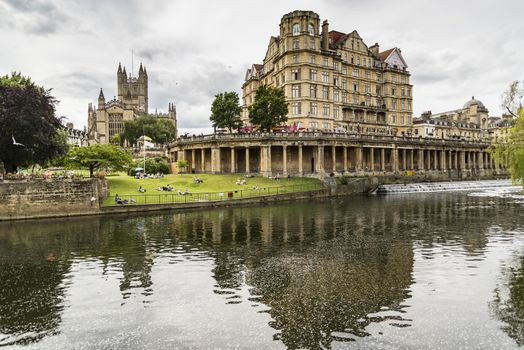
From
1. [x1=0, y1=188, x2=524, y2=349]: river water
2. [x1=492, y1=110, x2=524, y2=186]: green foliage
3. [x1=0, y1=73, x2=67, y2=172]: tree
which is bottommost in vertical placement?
[x1=0, y1=188, x2=524, y2=349]: river water

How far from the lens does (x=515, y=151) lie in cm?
3184

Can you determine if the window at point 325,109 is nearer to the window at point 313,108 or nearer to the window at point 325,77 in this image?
the window at point 313,108

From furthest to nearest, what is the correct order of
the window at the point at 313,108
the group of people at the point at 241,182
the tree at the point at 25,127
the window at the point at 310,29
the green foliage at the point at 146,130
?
the green foliage at the point at 146,130 → the window at the point at 313,108 → the window at the point at 310,29 → the group of people at the point at 241,182 → the tree at the point at 25,127

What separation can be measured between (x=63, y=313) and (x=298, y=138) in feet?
197

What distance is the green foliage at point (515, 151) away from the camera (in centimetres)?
3105

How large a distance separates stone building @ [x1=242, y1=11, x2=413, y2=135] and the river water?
56.8 meters

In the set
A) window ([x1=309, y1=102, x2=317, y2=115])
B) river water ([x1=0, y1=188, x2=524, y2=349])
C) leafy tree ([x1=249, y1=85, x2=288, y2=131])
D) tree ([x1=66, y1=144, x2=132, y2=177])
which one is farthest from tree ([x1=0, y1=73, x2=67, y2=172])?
window ([x1=309, y1=102, x2=317, y2=115])

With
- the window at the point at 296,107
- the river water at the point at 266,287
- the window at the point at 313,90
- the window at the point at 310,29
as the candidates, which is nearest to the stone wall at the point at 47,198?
the river water at the point at 266,287

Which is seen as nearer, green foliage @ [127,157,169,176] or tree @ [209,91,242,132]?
green foliage @ [127,157,169,176]

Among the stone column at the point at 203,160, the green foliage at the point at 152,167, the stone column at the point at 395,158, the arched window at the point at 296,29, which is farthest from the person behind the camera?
the arched window at the point at 296,29

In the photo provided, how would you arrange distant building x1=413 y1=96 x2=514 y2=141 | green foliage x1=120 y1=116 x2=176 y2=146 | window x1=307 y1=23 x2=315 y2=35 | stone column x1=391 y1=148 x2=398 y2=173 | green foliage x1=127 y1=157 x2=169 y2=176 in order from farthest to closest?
1. green foliage x1=120 y1=116 x2=176 y2=146
2. distant building x1=413 y1=96 x2=514 y2=141
3. window x1=307 y1=23 x2=315 y2=35
4. stone column x1=391 y1=148 x2=398 y2=173
5. green foliage x1=127 y1=157 x2=169 y2=176

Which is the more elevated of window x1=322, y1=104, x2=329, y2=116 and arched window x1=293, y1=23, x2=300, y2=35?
arched window x1=293, y1=23, x2=300, y2=35

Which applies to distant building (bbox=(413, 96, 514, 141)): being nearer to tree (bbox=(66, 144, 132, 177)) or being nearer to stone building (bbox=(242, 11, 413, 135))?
stone building (bbox=(242, 11, 413, 135))

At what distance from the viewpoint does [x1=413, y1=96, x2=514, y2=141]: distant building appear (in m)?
132
